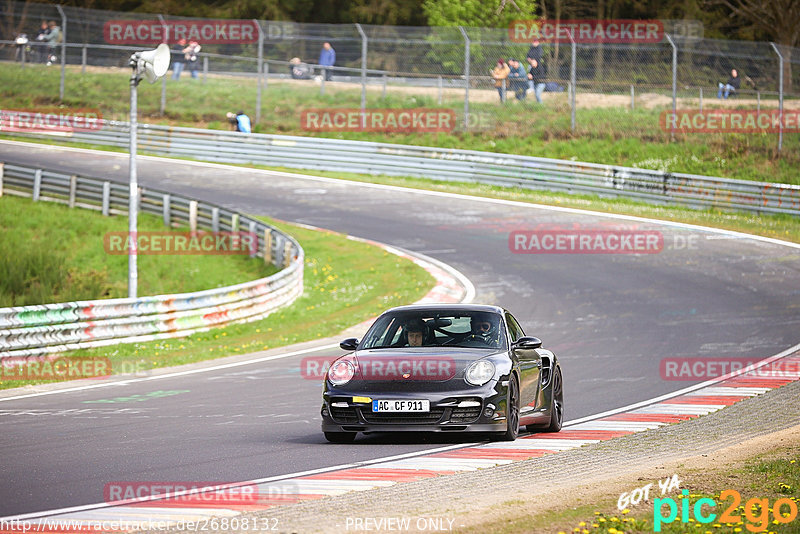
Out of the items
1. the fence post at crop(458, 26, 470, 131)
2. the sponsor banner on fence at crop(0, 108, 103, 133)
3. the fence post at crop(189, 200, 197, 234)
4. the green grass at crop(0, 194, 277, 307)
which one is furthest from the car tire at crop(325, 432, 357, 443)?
the sponsor banner on fence at crop(0, 108, 103, 133)

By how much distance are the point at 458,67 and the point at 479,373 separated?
2838 cm

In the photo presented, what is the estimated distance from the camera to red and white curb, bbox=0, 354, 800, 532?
7.04 meters

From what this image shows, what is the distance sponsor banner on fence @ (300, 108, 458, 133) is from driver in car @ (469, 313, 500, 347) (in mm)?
28923

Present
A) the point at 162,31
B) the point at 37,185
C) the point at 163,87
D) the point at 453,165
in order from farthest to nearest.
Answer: the point at 162,31 → the point at 163,87 → the point at 453,165 → the point at 37,185

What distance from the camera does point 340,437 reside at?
10250mm

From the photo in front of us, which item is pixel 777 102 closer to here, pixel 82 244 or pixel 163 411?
pixel 82 244

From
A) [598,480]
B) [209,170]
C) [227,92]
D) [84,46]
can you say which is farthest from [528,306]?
[84,46]

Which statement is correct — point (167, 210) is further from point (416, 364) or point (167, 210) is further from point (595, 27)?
A: point (595, 27)

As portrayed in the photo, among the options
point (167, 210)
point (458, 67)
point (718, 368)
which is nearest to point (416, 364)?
point (718, 368)

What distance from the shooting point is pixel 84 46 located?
44094 mm

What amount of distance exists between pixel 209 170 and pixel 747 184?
1814 centimetres

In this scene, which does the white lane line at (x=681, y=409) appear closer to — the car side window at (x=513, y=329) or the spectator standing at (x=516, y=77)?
the car side window at (x=513, y=329)

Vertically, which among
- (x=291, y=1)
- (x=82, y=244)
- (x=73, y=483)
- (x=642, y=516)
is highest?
(x=291, y=1)

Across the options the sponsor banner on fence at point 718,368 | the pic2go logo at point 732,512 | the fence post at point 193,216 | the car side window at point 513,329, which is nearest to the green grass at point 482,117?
the fence post at point 193,216
